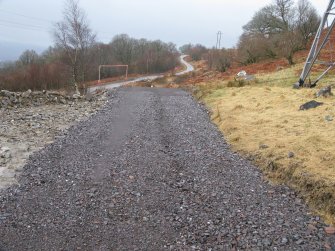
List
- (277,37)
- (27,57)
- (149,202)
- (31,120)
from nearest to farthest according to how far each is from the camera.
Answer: (149,202) < (31,120) < (277,37) < (27,57)

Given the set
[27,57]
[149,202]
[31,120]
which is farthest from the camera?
[27,57]

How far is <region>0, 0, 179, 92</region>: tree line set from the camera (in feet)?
94.7

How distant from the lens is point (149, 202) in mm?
6125

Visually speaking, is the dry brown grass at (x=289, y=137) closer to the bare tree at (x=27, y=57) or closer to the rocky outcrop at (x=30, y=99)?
the rocky outcrop at (x=30, y=99)

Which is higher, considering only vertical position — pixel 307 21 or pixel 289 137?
pixel 307 21

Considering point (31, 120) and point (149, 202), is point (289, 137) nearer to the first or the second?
point (149, 202)

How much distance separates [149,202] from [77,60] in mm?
25616

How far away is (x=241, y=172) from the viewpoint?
7582 mm

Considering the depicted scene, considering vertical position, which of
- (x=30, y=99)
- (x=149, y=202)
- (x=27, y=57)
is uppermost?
(x=27, y=57)

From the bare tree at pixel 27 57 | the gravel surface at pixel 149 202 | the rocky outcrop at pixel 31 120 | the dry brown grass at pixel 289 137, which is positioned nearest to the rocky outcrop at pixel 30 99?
the rocky outcrop at pixel 31 120

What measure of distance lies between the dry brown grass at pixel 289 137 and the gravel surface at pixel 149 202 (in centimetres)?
40

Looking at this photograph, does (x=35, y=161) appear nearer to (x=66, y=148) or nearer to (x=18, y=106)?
(x=66, y=148)

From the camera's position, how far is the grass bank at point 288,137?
21.2 feet

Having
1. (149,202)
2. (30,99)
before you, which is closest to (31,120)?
(30,99)
